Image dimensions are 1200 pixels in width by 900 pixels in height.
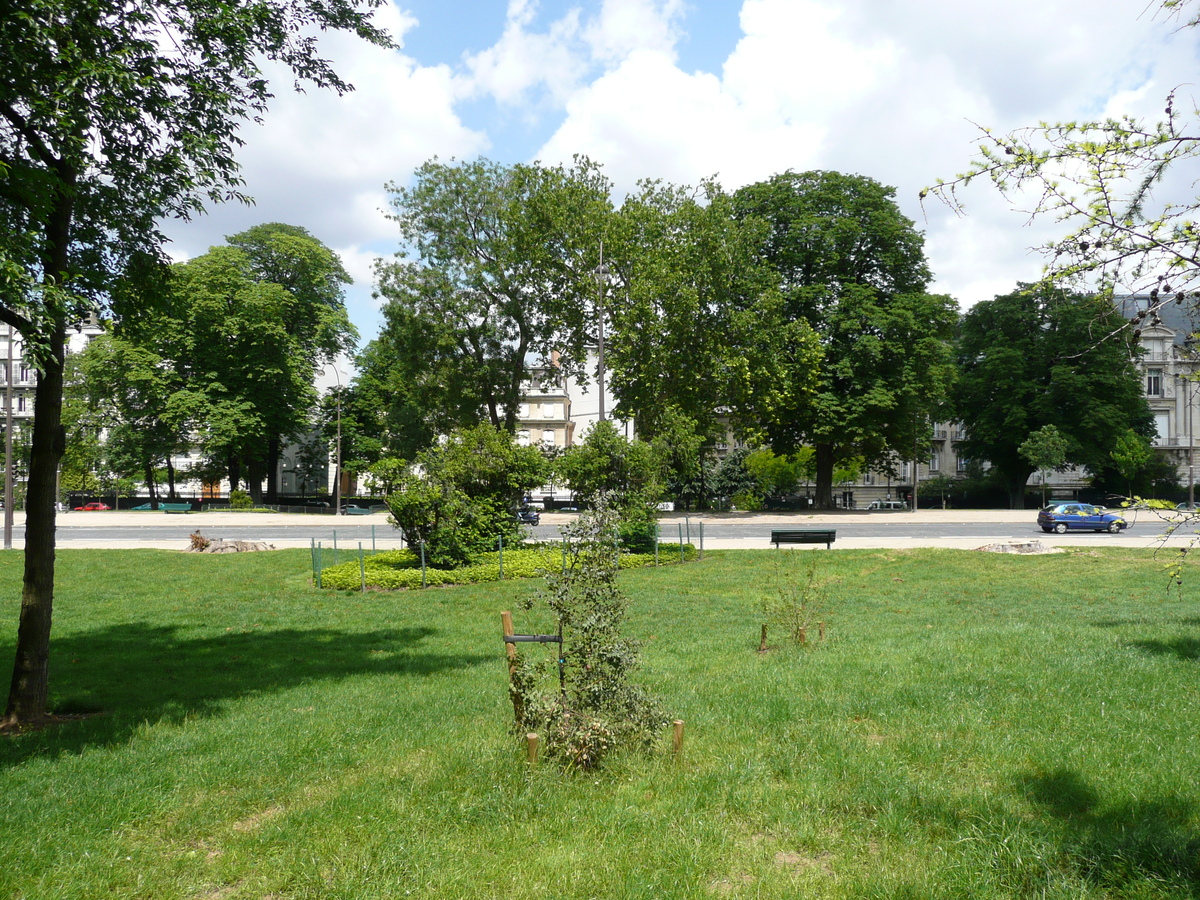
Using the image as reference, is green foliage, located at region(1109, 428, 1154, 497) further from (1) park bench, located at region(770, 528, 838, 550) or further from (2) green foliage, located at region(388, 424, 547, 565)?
(2) green foliage, located at region(388, 424, 547, 565)

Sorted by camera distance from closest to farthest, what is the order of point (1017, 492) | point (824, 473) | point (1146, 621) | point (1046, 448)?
point (1146, 621) → point (824, 473) → point (1046, 448) → point (1017, 492)

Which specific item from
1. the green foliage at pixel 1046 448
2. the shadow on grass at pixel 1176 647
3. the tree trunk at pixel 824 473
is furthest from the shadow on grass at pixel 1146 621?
the green foliage at pixel 1046 448

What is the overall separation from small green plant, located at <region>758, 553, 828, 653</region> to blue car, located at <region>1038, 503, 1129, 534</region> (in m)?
15.8

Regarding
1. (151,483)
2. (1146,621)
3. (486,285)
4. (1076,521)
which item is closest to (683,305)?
(486,285)

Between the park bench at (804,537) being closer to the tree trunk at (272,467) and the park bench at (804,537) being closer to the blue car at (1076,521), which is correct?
the blue car at (1076,521)

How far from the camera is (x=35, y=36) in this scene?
22.5ft

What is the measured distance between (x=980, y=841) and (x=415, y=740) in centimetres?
422

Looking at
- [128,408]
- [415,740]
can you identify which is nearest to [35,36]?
[415,740]

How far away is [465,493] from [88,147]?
14030 mm

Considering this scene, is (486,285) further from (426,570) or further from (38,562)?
(38,562)

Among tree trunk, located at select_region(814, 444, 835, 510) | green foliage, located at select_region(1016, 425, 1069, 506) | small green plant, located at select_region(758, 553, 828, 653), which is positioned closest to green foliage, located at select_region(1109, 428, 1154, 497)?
green foliage, located at select_region(1016, 425, 1069, 506)

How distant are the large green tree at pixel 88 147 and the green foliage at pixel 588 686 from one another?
4200mm

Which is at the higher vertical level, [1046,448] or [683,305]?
[683,305]

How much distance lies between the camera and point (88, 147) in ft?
26.0
